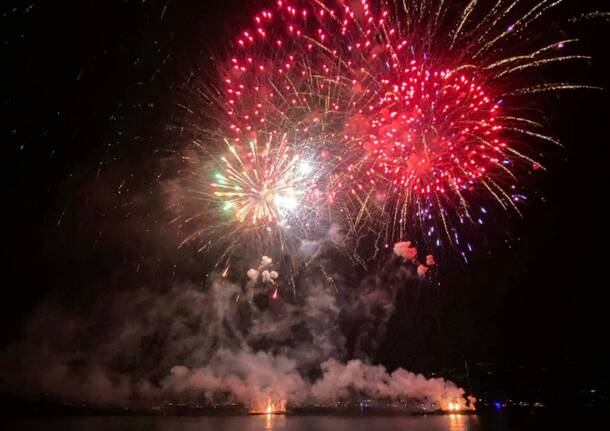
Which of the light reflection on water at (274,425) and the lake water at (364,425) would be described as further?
the light reflection on water at (274,425)

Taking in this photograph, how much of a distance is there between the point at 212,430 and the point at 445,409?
122m

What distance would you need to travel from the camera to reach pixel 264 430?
93.3 metres

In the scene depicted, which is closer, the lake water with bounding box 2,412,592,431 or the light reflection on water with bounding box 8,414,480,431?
the lake water with bounding box 2,412,592,431

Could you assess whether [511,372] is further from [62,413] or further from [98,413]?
[62,413]

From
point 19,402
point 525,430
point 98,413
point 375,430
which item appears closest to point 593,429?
point 525,430

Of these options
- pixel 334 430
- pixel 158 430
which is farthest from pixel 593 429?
pixel 158 430

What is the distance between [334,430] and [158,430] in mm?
38888

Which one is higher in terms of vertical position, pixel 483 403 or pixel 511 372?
pixel 511 372

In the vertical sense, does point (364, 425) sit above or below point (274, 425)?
below

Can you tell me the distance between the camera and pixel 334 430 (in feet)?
299

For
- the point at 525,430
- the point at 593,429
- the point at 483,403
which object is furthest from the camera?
the point at 483,403

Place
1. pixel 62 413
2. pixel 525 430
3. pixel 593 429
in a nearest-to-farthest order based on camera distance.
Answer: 1. pixel 593 429
2. pixel 525 430
3. pixel 62 413

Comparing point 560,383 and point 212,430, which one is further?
point 560,383

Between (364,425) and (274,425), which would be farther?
(274,425)
